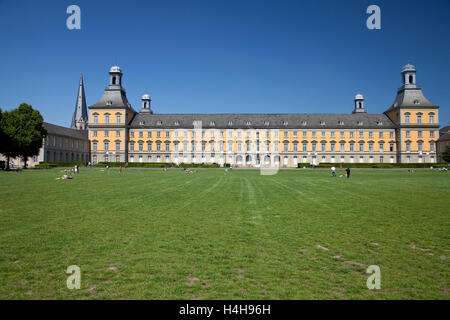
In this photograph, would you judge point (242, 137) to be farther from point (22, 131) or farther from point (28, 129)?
point (22, 131)

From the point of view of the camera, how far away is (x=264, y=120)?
83438 millimetres

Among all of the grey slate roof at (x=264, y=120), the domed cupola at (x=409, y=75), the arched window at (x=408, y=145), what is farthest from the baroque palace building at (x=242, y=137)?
the arched window at (x=408, y=145)

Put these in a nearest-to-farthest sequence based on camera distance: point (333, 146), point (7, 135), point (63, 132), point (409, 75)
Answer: point (7, 135), point (409, 75), point (63, 132), point (333, 146)

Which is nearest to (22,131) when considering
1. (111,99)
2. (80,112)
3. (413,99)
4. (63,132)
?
(63,132)

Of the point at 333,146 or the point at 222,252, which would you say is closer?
the point at 222,252

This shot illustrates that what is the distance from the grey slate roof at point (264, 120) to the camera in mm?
81375

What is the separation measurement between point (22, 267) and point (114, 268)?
1.70m

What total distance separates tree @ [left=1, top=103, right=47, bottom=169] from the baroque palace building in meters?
30.3

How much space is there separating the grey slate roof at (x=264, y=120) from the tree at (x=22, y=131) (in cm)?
3397

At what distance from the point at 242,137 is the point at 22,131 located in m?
52.9

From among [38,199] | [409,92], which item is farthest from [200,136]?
[38,199]

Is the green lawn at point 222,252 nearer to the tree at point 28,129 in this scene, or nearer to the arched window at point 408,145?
the tree at point 28,129
